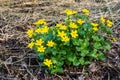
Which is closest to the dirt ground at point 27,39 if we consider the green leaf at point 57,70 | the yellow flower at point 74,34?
the green leaf at point 57,70

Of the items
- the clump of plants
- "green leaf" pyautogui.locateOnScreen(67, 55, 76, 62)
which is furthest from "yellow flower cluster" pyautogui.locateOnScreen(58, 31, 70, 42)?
"green leaf" pyautogui.locateOnScreen(67, 55, 76, 62)

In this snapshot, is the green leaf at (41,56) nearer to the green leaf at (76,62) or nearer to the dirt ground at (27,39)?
the dirt ground at (27,39)

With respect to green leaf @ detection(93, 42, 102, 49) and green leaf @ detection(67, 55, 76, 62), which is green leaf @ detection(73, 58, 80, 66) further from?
green leaf @ detection(93, 42, 102, 49)

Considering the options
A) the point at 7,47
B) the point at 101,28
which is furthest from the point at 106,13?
the point at 7,47

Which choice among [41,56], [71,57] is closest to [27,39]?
[41,56]

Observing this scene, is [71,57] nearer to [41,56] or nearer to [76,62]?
[76,62]

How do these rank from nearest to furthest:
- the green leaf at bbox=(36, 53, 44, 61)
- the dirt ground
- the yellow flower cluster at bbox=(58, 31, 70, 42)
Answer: the yellow flower cluster at bbox=(58, 31, 70, 42)
the green leaf at bbox=(36, 53, 44, 61)
the dirt ground
